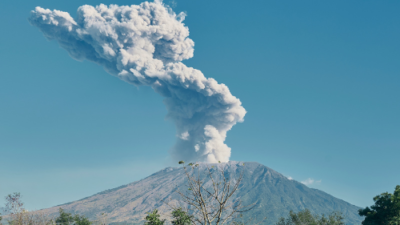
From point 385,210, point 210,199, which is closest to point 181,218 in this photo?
point 210,199

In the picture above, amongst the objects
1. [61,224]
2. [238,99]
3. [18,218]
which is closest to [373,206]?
[18,218]

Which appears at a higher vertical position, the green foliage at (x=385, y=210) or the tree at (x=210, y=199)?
the green foliage at (x=385, y=210)

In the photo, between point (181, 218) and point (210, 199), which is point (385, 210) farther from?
point (210, 199)

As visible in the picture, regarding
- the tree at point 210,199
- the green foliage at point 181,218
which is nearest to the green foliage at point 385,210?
the green foliage at point 181,218

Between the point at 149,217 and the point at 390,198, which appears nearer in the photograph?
the point at 149,217

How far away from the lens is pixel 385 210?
120 feet

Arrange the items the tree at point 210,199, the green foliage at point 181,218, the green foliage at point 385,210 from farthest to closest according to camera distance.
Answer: the green foliage at point 385,210 < the green foliage at point 181,218 < the tree at point 210,199

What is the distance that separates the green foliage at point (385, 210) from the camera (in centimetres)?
3403

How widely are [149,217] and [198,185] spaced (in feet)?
50.5

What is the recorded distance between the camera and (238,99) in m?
114

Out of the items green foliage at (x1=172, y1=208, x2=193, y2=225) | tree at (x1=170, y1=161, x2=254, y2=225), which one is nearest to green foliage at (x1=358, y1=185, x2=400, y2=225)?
green foliage at (x1=172, y1=208, x2=193, y2=225)

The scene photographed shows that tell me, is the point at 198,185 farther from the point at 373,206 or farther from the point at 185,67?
the point at 185,67

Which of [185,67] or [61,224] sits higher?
[185,67]

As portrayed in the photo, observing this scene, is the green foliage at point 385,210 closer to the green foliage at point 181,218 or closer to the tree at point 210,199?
the green foliage at point 181,218
